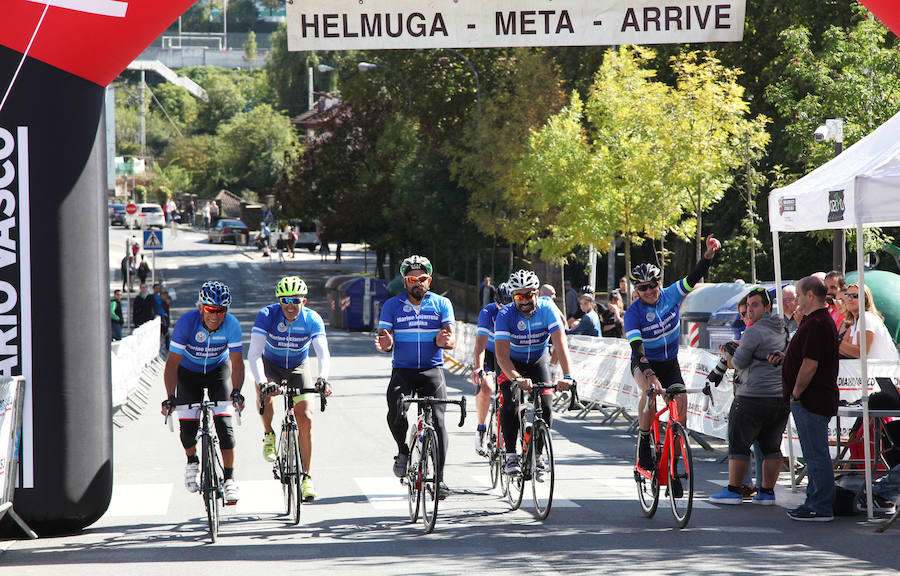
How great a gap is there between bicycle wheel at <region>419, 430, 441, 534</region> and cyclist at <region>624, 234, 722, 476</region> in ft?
5.84

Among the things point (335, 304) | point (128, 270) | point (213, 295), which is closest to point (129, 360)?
point (213, 295)

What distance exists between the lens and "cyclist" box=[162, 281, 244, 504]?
9.81 m

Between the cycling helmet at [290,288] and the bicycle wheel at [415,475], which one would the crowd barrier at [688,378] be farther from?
the cycling helmet at [290,288]

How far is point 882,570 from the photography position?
323 inches

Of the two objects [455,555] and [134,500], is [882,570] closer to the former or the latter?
[455,555]

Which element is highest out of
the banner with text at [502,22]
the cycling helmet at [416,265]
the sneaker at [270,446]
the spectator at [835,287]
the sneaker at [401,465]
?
the banner with text at [502,22]

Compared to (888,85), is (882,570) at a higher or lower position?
lower

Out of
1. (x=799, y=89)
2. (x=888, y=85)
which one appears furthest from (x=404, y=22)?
(x=799, y=89)

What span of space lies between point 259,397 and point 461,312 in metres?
40.3

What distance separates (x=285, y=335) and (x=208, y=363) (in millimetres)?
854

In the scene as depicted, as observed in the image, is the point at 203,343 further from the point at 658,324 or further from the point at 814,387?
the point at 814,387

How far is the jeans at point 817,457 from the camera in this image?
1007 centimetres

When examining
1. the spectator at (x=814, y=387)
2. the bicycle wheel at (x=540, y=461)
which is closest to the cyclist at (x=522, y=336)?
the bicycle wheel at (x=540, y=461)

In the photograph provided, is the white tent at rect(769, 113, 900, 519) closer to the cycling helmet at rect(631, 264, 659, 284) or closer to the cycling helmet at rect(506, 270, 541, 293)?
the cycling helmet at rect(631, 264, 659, 284)
